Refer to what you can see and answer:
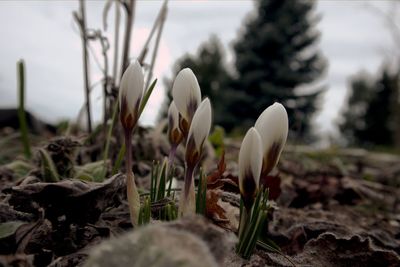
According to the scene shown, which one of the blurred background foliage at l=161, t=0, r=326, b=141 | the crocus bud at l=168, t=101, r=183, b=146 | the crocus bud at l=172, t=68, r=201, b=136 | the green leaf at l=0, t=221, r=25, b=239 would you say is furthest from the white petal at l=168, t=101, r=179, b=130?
the blurred background foliage at l=161, t=0, r=326, b=141

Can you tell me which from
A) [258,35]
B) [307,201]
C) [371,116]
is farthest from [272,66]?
[307,201]

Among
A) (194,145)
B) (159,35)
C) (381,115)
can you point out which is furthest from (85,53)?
(381,115)

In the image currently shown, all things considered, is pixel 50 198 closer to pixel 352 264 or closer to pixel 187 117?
pixel 187 117

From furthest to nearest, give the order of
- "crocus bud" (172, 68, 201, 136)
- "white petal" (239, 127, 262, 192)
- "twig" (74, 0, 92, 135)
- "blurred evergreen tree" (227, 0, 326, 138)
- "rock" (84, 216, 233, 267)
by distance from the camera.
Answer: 1. "blurred evergreen tree" (227, 0, 326, 138)
2. "twig" (74, 0, 92, 135)
3. "crocus bud" (172, 68, 201, 136)
4. "white petal" (239, 127, 262, 192)
5. "rock" (84, 216, 233, 267)

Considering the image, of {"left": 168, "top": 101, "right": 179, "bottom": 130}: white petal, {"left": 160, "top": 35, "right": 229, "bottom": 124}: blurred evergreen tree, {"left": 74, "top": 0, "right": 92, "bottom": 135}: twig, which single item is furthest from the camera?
{"left": 160, "top": 35, "right": 229, "bottom": 124}: blurred evergreen tree

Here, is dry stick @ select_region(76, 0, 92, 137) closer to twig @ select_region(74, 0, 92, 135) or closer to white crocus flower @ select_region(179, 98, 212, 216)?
twig @ select_region(74, 0, 92, 135)

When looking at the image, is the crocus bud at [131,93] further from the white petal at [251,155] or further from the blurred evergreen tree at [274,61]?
the blurred evergreen tree at [274,61]

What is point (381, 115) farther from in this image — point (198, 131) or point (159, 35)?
point (198, 131)
